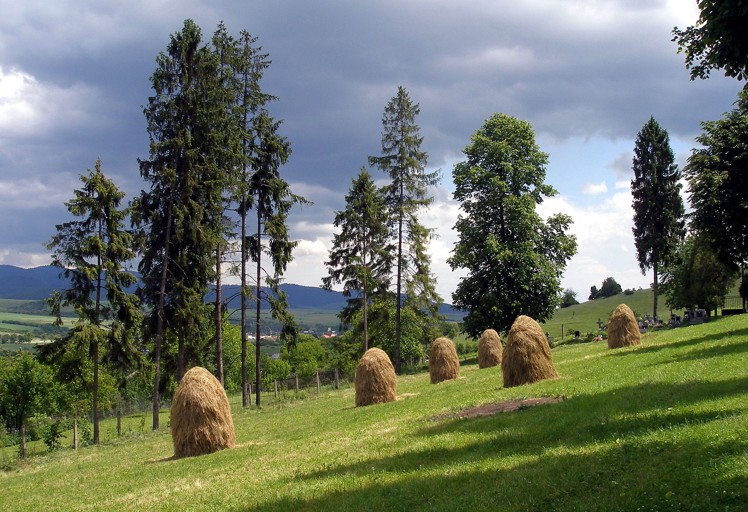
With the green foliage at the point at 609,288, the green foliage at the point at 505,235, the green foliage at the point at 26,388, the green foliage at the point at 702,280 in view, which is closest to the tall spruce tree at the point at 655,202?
the green foliage at the point at 702,280

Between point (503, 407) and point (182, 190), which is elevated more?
point (182, 190)

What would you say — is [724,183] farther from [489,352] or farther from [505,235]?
[505,235]

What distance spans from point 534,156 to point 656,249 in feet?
70.6

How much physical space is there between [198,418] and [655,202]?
53.8 meters

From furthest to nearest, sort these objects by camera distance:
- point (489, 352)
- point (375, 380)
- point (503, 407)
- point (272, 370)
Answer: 1. point (272, 370)
2. point (489, 352)
3. point (375, 380)
4. point (503, 407)

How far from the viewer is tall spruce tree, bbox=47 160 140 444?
29.5 metres

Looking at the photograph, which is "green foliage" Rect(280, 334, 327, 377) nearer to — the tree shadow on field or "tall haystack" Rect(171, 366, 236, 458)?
"tall haystack" Rect(171, 366, 236, 458)

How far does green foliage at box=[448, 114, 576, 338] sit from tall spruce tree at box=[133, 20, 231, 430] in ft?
60.5

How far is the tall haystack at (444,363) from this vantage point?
26609 mm

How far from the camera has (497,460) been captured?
8.82 m

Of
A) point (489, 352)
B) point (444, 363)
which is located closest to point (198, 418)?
point (444, 363)

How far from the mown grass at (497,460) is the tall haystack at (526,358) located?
57cm

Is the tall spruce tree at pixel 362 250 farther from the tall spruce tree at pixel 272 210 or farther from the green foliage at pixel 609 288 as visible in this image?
the green foliage at pixel 609 288

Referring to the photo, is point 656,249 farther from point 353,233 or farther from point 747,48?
point 747,48
